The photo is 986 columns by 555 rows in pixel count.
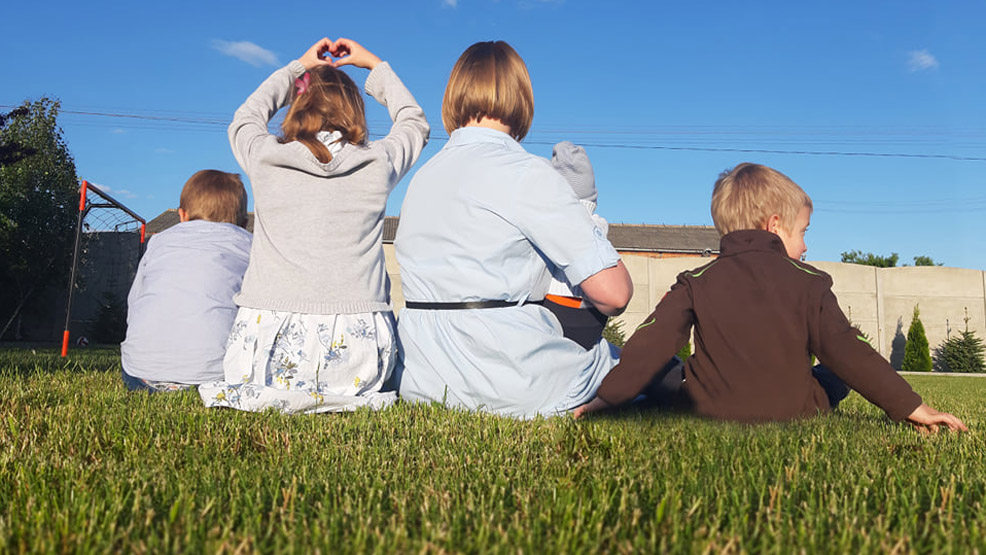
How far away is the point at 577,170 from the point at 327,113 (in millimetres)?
1505

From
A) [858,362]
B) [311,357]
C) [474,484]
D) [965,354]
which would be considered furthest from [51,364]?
[965,354]

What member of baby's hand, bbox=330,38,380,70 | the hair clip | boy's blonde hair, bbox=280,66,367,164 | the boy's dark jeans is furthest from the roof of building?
the boy's dark jeans

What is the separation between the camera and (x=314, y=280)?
9.29 feet

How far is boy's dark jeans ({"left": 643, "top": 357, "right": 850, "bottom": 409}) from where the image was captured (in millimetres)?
2797

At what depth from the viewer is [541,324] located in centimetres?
266

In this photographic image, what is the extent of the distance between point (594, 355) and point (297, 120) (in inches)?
66.2

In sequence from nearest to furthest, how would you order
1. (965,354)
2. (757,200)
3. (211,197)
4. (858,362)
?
(858,362)
(757,200)
(211,197)
(965,354)

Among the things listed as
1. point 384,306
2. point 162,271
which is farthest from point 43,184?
point 384,306

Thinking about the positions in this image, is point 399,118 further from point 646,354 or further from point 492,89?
point 646,354

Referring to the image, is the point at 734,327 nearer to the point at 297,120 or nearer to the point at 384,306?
the point at 384,306

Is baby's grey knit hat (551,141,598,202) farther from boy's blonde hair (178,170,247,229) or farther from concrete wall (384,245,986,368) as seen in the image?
concrete wall (384,245,986,368)

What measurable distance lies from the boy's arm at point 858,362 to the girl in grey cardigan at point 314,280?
5.60 ft

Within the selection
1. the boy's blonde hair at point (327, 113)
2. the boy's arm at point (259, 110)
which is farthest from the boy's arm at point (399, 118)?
the boy's arm at point (259, 110)

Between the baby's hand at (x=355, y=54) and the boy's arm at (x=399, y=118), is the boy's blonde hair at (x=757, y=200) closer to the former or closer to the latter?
the boy's arm at (x=399, y=118)
